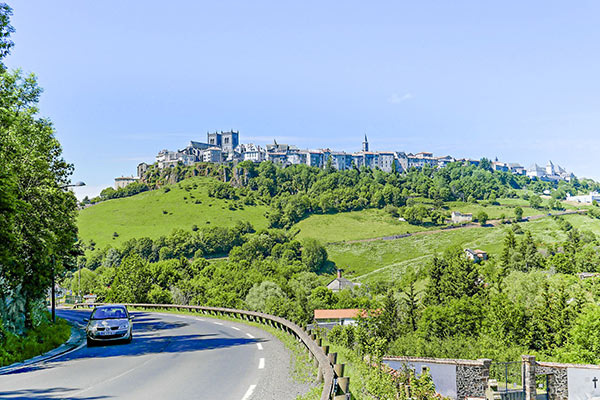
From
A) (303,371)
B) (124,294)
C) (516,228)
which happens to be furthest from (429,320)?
(516,228)

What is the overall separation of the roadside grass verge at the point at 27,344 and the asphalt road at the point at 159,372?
1.17 m

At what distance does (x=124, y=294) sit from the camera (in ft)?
241

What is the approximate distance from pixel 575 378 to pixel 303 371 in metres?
32.1

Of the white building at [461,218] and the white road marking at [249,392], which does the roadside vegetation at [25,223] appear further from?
the white building at [461,218]

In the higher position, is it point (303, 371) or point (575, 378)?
point (303, 371)

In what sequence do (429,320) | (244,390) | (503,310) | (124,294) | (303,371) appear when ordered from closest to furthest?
1. (244,390)
2. (303,371)
3. (124,294)
4. (503,310)
5. (429,320)

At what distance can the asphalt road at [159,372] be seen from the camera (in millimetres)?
11523

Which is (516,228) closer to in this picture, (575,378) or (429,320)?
(429,320)

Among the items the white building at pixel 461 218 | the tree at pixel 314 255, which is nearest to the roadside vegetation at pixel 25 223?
the tree at pixel 314 255

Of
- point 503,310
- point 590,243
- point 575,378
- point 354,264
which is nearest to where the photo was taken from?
point 575,378

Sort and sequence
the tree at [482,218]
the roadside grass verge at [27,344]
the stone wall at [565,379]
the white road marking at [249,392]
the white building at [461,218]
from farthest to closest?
the white building at [461,218]
the tree at [482,218]
the stone wall at [565,379]
the roadside grass verge at [27,344]
the white road marking at [249,392]

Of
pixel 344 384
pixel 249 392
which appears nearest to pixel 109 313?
pixel 249 392

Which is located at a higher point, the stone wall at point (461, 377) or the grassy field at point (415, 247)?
the grassy field at point (415, 247)

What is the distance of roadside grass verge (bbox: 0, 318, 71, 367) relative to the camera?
1744cm
